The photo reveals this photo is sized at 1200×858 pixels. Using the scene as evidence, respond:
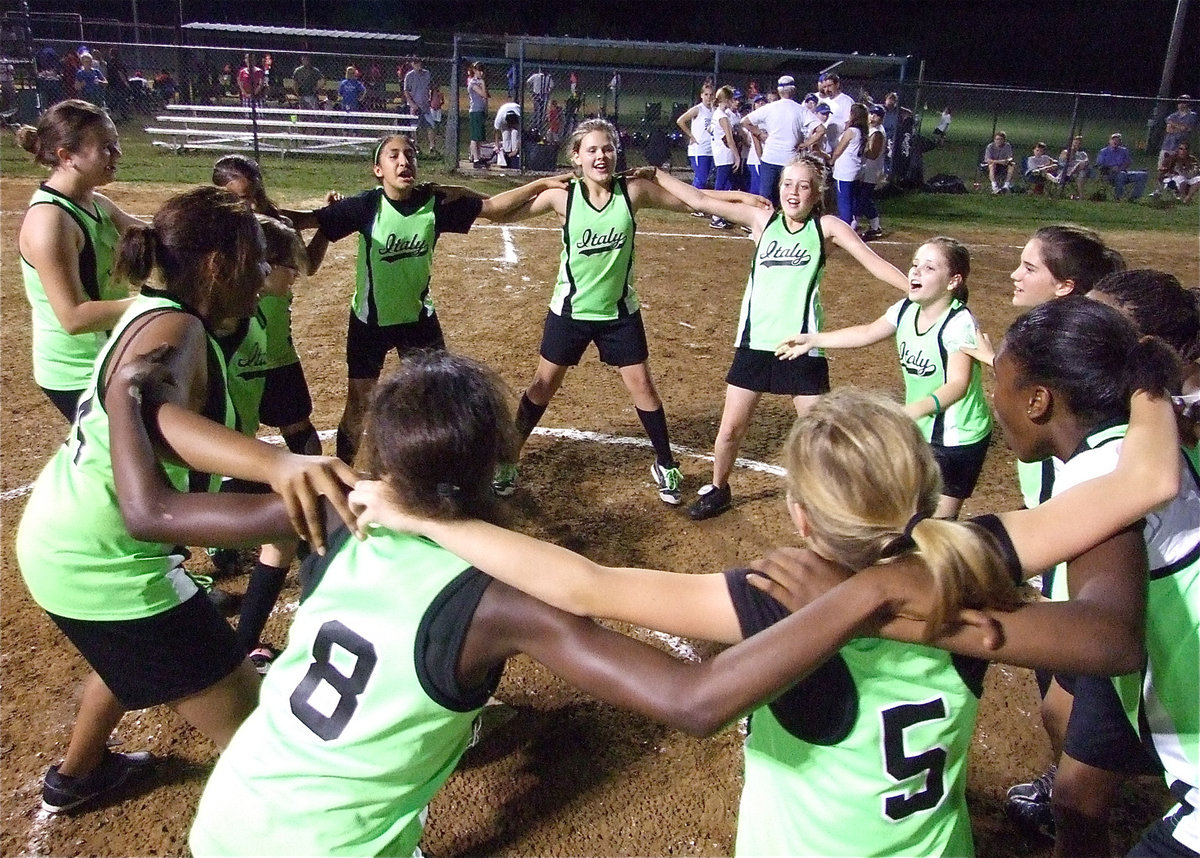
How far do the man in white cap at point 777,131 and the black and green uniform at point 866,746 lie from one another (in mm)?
12689

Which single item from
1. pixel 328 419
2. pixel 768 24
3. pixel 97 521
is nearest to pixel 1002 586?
pixel 97 521

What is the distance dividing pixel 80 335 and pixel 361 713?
326 centimetres

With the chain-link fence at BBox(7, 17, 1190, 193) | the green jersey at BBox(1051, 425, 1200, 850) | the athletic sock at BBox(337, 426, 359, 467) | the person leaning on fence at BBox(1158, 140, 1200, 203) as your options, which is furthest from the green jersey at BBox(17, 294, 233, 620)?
the person leaning on fence at BBox(1158, 140, 1200, 203)

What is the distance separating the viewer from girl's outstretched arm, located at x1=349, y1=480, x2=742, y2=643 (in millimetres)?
1820

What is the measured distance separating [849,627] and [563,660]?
54cm

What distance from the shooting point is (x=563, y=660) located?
5.80 ft

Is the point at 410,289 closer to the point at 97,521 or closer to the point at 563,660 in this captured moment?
the point at 97,521

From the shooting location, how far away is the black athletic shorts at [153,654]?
2686mm

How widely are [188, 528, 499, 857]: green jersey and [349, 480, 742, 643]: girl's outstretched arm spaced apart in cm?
5

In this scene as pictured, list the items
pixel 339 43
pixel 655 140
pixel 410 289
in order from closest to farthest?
pixel 410 289, pixel 655 140, pixel 339 43

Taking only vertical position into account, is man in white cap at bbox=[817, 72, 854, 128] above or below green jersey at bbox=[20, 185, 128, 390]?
above

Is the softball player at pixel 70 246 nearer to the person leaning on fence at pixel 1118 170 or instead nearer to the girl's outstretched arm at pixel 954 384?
the girl's outstretched arm at pixel 954 384

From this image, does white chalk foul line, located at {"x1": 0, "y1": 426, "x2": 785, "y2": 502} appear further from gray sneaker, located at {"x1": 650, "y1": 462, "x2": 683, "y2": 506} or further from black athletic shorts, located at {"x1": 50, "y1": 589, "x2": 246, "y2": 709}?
black athletic shorts, located at {"x1": 50, "y1": 589, "x2": 246, "y2": 709}

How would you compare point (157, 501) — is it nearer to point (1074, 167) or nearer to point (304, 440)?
point (304, 440)
